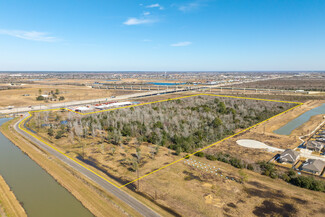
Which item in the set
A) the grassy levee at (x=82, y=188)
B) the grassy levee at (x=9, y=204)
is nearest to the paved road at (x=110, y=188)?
the grassy levee at (x=82, y=188)

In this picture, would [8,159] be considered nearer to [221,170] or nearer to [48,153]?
[48,153]

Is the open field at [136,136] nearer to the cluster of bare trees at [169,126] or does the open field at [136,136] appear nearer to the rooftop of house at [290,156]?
the cluster of bare trees at [169,126]

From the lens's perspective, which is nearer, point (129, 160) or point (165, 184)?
point (165, 184)

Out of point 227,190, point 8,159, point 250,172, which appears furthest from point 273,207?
point 8,159

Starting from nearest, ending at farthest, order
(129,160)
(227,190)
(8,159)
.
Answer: (227,190) < (129,160) < (8,159)

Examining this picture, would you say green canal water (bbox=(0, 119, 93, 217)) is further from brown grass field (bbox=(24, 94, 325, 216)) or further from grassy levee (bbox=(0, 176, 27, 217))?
brown grass field (bbox=(24, 94, 325, 216))

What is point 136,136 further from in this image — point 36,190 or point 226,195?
point 226,195
